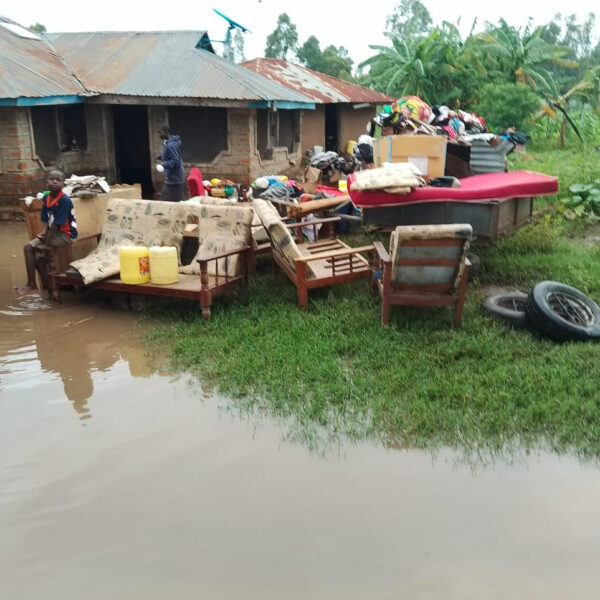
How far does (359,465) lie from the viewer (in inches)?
186

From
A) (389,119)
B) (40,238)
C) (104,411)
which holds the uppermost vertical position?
(389,119)

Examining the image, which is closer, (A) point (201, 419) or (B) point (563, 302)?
(A) point (201, 419)

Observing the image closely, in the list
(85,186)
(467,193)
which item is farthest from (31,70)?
(467,193)

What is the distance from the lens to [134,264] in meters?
7.71

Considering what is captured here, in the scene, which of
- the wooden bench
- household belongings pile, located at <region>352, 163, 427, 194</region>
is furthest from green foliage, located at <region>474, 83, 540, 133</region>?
the wooden bench

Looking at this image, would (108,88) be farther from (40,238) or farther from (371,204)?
(371,204)

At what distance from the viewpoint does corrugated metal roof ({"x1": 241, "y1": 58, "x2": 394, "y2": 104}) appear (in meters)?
18.7

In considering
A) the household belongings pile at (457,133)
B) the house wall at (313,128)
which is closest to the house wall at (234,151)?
the household belongings pile at (457,133)

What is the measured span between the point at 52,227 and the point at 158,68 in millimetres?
8494

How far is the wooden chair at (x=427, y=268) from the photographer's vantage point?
21.9 ft

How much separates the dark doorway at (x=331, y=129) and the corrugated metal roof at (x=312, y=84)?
0.76 meters

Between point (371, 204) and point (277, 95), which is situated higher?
point (277, 95)

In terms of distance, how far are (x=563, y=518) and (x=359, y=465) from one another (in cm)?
135

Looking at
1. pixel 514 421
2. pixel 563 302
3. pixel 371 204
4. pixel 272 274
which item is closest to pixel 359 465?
pixel 514 421
